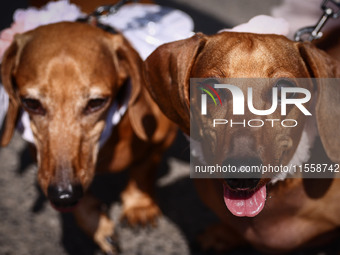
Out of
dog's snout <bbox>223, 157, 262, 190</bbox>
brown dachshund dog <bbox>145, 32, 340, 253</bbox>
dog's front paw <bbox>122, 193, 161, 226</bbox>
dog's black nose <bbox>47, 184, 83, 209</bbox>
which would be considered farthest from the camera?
dog's front paw <bbox>122, 193, 161, 226</bbox>

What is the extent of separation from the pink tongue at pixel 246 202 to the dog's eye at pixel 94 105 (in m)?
0.75

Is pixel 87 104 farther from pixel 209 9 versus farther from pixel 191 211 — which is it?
pixel 209 9

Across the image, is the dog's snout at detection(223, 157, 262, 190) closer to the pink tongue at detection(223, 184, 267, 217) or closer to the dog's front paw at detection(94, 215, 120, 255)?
the pink tongue at detection(223, 184, 267, 217)

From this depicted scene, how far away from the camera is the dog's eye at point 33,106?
6.46ft

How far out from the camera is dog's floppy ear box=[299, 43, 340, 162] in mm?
1674

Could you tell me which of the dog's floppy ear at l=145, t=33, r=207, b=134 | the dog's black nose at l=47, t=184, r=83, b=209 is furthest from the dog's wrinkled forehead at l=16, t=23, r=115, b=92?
the dog's black nose at l=47, t=184, r=83, b=209

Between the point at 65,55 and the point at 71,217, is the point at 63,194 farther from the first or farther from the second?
the point at 71,217

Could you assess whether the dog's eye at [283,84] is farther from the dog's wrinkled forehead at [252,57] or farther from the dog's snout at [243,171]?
the dog's snout at [243,171]

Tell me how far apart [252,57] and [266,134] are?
292 millimetres

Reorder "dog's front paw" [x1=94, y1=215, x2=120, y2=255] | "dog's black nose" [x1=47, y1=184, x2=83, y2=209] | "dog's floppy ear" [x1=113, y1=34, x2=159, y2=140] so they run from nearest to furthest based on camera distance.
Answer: "dog's black nose" [x1=47, y1=184, x2=83, y2=209] → "dog's floppy ear" [x1=113, y1=34, x2=159, y2=140] → "dog's front paw" [x1=94, y1=215, x2=120, y2=255]

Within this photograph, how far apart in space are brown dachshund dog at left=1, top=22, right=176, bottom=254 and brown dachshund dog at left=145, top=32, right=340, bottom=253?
0.80 feet

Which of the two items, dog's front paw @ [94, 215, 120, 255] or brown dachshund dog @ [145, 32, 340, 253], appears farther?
dog's front paw @ [94, 215, 120, 255]

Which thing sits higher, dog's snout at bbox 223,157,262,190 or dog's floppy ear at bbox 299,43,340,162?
dog's floppy ear at bbox 299,43,340,162

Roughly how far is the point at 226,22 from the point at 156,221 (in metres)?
2.08
